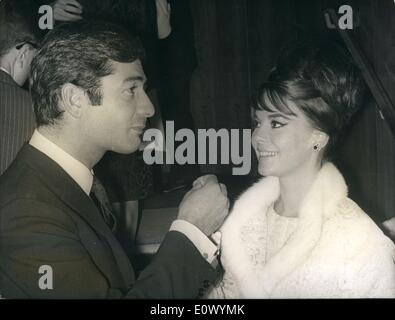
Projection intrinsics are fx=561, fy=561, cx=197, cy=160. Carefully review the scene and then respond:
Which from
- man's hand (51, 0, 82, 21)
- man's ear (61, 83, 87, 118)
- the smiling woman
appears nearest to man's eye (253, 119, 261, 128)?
the smiling woman

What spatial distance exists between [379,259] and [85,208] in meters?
0.91

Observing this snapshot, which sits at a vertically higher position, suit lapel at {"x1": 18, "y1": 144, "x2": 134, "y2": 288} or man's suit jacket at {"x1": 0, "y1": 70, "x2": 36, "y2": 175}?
man's suit jacket at {"x1": 0, "y1": 70, "x2": 36, "y2": 175}

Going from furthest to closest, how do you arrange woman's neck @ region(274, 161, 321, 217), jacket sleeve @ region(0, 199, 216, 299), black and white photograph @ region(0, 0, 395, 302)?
woman's neck @ region(274, 161, 321, 217) → black and white photograph @ region(0, 0, 395, 302) → jacket sleeve @ region(0, 199, 216, 299)

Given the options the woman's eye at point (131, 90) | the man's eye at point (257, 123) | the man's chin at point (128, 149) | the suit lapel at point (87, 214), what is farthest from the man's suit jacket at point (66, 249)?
the man's eye at point (257, 123)

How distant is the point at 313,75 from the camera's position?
1724 millimetres

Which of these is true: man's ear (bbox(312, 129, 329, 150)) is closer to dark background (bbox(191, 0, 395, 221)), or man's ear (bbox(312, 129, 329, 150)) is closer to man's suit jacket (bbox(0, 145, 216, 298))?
dark background (bbox(191, 0, 395, 221))

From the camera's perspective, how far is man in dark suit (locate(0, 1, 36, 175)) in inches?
69.4

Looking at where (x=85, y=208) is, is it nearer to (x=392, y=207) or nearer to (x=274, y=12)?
(x=274, y=12)

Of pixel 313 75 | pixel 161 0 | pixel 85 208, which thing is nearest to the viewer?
pixel 85 208

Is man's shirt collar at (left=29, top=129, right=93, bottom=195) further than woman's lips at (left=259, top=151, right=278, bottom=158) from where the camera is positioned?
No

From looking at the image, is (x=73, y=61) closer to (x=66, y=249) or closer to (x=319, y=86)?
(x=66, y=249)

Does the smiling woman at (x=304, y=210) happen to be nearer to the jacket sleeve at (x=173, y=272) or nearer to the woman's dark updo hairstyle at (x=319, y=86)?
the woman's dark updo hairstyle at (x=319, y=86)

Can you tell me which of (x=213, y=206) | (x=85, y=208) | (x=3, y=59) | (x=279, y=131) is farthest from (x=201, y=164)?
(x=3, y=59)

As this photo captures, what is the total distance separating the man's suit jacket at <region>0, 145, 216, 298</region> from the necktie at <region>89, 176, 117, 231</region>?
0.09m
